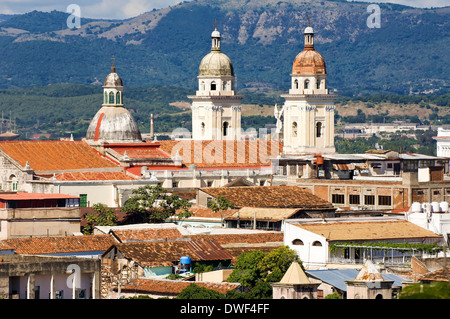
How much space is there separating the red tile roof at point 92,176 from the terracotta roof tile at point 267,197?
7005mm

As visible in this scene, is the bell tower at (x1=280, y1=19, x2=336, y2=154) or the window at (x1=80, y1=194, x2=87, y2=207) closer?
the window at (x1=80, y1=194, x2=87, y2=207)

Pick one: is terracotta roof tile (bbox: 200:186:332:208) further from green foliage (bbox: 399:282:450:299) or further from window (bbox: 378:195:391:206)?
green foliage (bbox: 399:282:450:299)

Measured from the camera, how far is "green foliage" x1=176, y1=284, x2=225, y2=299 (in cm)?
6112

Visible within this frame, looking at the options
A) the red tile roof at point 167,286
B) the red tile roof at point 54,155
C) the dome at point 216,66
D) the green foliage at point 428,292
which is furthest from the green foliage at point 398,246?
the dome at point 216,66

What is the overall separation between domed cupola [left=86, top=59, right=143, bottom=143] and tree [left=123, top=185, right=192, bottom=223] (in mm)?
15667

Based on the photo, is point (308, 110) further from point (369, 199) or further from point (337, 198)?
point (369, 199)

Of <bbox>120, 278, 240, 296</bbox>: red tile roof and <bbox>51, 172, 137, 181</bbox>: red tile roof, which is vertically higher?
<bbox>51, 172, 137, 181</bbox>: red tile roof

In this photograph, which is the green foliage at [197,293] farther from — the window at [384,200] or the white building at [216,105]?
the white building at [216,105]

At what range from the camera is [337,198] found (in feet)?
360

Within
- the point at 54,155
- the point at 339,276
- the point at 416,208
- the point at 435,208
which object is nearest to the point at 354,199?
the point at 416,208

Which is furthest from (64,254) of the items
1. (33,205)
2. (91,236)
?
(33,205)

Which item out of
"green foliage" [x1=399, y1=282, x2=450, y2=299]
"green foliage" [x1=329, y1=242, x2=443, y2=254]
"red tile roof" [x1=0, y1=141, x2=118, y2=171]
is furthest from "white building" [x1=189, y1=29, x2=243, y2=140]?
"green foliage" [x1=399, y1=282, x2=450, y2=299]

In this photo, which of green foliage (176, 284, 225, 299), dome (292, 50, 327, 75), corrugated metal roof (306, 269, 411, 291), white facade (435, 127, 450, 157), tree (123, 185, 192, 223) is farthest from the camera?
white facade (435, 127, 450, 157)

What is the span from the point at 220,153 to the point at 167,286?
56.3 meters
